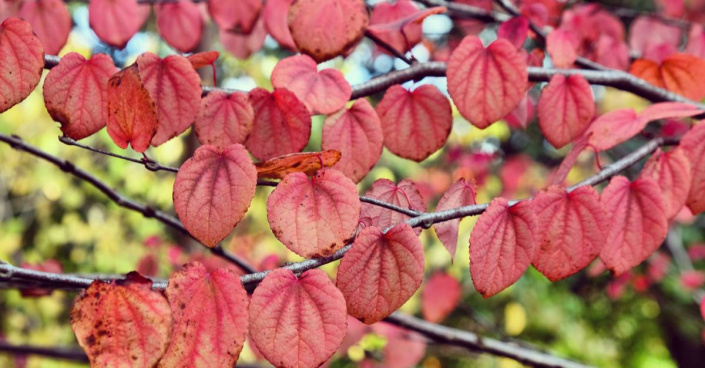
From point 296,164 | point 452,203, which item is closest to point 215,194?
point 296,164

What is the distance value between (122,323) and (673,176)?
0.74 metres

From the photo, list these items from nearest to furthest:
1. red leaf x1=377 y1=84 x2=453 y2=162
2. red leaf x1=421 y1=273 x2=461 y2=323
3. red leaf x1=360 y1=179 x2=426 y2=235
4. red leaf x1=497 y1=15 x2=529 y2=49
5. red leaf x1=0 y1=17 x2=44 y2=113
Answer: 1. red leaf x1=0 y1=17 x2=44 y2=113
2. red leaf x1=360 y1=179 x2=426 y2=235
3. red leaf x1=377 y1=84 x2=453 y2=162
4. red leaf x1=497 y1=15 x2=529 y2=49
5. red leaf x1=421 y1=273 x2=461 y2=323

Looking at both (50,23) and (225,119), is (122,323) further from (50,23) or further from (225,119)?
(50,23)

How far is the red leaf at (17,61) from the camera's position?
0.59 meters

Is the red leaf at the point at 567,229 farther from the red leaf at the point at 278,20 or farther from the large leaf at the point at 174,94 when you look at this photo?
the red leaf at the point at 278,20

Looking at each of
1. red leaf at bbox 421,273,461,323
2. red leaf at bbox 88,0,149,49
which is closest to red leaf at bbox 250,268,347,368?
red leaf at bbox 88,0,149,49

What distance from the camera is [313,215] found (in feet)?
1.83

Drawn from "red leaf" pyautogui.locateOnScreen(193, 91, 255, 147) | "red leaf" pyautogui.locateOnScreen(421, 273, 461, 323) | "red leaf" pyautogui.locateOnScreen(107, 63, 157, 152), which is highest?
"red leaf" pyautogui.locateOnScreen(107, 63, 157, 152)

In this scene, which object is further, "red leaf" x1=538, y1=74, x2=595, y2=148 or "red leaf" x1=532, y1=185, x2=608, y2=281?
"red leaf" x1=538, y1=74, x2=595, y2=148

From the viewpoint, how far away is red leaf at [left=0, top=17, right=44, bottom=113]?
1.92 ft

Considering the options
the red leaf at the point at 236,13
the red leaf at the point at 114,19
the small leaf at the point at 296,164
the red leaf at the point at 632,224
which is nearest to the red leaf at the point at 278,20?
the red leaf at the point at 236,13

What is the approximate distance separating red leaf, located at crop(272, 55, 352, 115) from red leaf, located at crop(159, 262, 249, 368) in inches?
10.8

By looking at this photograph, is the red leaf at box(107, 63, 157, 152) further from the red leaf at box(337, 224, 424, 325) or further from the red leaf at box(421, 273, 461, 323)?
the red leaf at box(421, 273, 461, 323)

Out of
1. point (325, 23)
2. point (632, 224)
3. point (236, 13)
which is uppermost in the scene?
point (325, 23)
